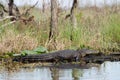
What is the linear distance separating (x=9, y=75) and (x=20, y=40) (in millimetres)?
3839

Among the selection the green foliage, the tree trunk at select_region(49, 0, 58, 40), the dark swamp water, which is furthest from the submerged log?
the tree trunk at select_region(49, 0, 58, 40)

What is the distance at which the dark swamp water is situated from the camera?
11.1 meters

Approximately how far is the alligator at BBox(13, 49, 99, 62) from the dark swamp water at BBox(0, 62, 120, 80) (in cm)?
104

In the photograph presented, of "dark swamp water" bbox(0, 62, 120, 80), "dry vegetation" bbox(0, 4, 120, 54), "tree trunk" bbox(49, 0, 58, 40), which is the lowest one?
"dark swamp water" bbox(0, 62, 120, 80)

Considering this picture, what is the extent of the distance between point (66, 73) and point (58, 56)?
2326 mm

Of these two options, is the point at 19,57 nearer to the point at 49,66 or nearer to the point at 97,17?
the point at 49,66

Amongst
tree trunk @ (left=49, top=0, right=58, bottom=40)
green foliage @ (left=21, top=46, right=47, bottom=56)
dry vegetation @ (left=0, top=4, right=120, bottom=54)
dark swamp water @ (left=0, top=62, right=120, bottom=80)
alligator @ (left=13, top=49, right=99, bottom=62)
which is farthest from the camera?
tree trunk @ (left=49, top=0, right=58, bottom=40)

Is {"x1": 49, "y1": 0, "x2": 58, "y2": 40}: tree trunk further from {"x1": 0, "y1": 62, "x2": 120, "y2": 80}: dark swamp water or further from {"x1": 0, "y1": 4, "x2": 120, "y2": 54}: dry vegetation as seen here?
{"x1": 0, "y1": 62, "x2": 120, "y2": 80}: dark swamp water

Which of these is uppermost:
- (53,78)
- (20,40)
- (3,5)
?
(3,5)

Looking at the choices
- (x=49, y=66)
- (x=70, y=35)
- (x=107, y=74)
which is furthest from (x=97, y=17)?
(x=107, y=74)

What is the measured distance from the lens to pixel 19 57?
14289 mm

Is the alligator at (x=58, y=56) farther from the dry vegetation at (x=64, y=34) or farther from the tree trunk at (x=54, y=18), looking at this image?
the tree trunk at (x=54, y=18)

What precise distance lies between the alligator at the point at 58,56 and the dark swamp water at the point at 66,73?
104 centimetres

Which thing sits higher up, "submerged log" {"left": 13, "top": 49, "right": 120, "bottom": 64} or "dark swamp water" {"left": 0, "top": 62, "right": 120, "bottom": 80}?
"submerged log" {"left": 13, "top": 49, "right": 120, "bottom": 64}
